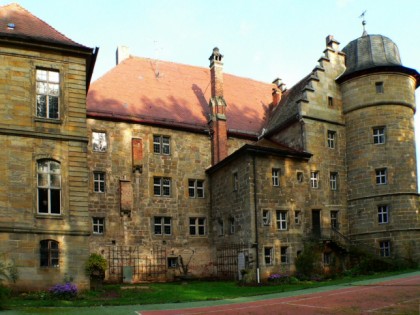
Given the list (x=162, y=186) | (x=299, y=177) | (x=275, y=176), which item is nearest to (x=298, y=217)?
(x=299, y=177)

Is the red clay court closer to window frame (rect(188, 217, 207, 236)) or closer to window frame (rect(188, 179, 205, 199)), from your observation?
window frame (rect(188, 217, 207, 236))

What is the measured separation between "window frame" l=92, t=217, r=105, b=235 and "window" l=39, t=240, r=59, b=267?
334 inches

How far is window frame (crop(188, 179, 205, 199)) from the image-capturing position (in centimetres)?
3338

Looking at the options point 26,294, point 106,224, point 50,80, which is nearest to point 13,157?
point 50,80

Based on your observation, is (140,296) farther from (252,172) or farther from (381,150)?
(381,150)

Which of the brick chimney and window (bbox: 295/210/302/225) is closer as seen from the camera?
window (bbox: 295/210/302/225)

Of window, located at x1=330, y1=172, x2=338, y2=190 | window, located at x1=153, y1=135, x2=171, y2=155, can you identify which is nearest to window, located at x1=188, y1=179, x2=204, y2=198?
window, located at x1=153, y1=135, x2=171, y2=155

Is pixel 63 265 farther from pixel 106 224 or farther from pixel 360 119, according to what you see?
pixel 360 119

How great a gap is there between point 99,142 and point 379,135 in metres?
17.3

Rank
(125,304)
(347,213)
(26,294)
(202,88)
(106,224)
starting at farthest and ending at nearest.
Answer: (202,88) < (347,213) < (106,224) < (26,294) < (125,304)

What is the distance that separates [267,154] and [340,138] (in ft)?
20.8

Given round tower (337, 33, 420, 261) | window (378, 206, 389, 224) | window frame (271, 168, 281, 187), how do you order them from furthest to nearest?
window (378, 206, 389, 224)
round tower (337, 33, 420, 261)
window frame (271, 168, 281, 187)

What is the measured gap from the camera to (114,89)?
33.8 m

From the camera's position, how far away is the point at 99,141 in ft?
101
